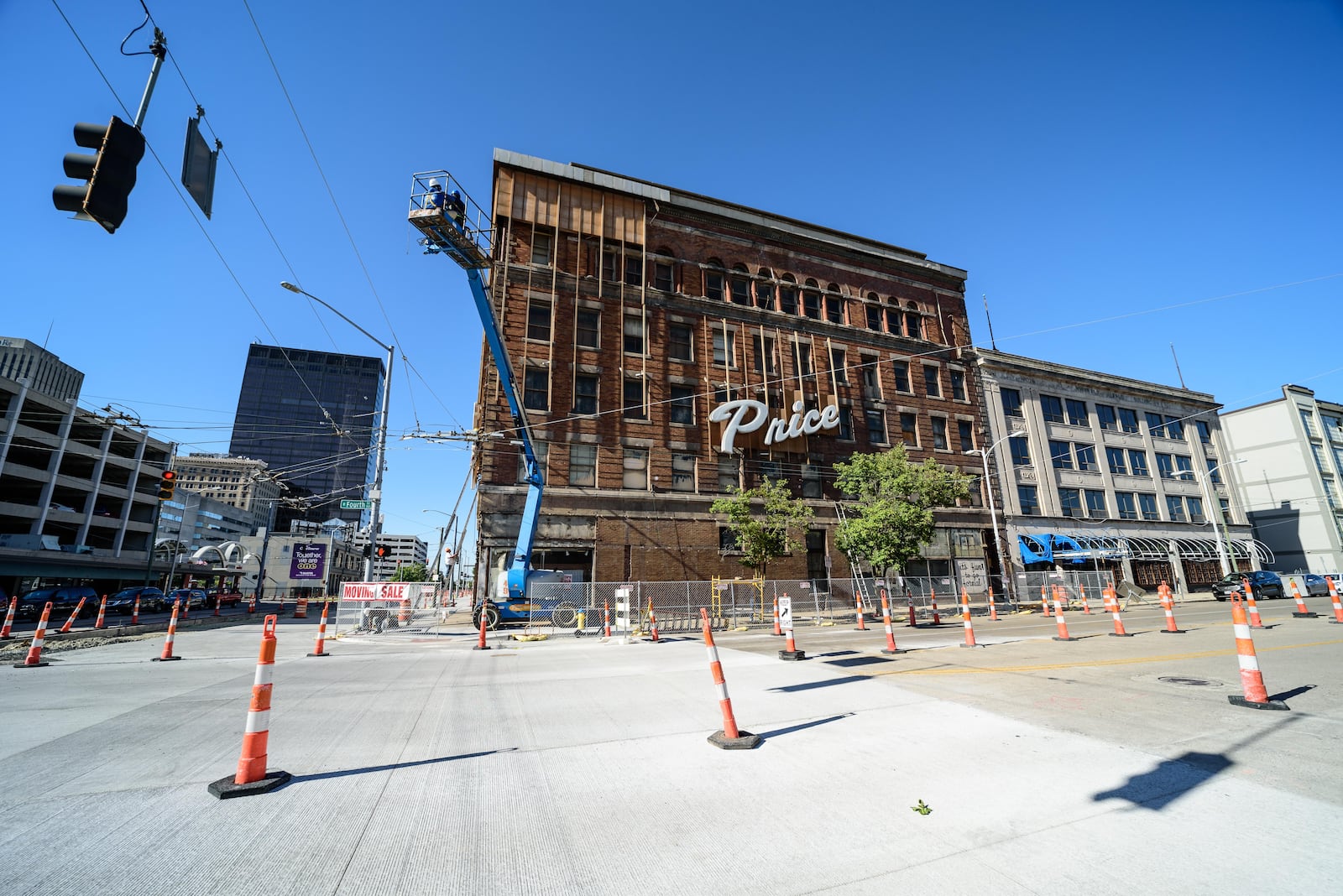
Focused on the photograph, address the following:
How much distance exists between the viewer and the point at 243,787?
4.23 metres

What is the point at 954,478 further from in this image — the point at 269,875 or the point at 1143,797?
the point at 269,875

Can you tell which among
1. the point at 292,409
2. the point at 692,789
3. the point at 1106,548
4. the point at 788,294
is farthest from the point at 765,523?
the point at 292,409

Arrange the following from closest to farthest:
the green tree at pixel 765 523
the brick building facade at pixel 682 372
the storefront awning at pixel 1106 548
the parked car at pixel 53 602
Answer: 1. the green tree at pixel 765 523
2. the brick building facade at pixel 682 372
3. the parked car at pixel 53 602
4. the storefront awning at pixel 1106 548

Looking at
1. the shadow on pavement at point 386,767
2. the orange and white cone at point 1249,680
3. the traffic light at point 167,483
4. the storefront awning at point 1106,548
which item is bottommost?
the shadow on pavement at point 386,767

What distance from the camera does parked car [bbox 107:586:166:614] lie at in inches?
1359

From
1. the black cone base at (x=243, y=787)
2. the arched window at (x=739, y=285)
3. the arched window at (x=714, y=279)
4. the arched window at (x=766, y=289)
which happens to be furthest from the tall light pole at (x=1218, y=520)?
the black cone base at (x=243, y=787)

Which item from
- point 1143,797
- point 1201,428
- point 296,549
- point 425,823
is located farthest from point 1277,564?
point 296,549

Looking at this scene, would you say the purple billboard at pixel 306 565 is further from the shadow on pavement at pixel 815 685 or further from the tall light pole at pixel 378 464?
the shadow on pavement at pixel 815 685

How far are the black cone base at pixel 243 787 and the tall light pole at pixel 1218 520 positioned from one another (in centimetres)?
5298

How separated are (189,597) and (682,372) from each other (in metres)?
40.2

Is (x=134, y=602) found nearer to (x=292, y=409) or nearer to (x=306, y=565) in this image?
(x=306, y=565)

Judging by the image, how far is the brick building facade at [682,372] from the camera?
2708 centimetres

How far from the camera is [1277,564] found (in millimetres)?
51625

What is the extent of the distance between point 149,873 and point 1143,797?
20.4 feet
